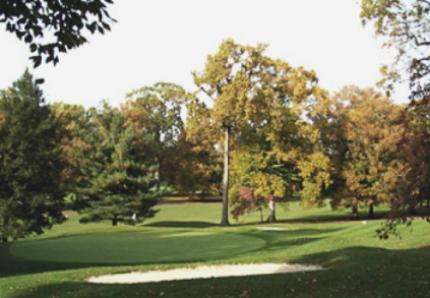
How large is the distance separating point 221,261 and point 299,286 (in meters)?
6.24

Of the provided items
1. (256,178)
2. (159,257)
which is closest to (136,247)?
(159,257)

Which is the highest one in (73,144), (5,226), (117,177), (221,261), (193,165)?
(73,144)

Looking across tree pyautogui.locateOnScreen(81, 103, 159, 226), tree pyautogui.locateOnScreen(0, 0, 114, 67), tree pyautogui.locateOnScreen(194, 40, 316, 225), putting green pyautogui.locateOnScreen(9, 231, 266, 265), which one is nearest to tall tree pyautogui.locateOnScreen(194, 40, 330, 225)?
tree pyautogui.locateOnScreen(194, 40, 316, 225)

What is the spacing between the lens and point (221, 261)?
17062 millimetres

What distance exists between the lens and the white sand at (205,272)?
47.9ft

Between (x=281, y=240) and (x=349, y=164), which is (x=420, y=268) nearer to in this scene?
(x=281, y=240)

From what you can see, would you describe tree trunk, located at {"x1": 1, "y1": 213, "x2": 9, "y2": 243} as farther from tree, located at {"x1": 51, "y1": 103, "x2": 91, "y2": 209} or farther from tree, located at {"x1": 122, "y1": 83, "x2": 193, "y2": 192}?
tree, located at {"x1": 122, "y1": 83, "x2": 193, "y2": 192}

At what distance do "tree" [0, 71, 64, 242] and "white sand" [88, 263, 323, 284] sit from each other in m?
15.0

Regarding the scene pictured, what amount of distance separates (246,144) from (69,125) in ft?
102

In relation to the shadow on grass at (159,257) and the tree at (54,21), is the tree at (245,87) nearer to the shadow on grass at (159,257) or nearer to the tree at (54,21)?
the shadow on grass at (159,257)

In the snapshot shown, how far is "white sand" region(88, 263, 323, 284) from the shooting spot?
14.6 metres

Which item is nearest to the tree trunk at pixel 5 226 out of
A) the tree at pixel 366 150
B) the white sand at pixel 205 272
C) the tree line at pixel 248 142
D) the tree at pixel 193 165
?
the tree line at pixel 248 142

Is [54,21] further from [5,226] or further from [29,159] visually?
[29,159]

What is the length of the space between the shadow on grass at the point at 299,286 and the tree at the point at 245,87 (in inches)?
984
